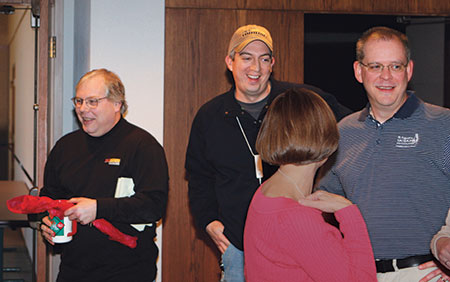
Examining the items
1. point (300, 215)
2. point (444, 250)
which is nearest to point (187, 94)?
point (444, 250)

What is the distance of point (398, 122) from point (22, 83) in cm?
433

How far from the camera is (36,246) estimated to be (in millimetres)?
4145

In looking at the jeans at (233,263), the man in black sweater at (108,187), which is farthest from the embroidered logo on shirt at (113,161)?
the jeans at (233,263)

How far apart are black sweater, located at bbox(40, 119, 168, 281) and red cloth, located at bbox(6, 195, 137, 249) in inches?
1.6

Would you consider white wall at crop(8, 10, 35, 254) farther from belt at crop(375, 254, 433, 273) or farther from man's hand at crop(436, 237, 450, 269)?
man's hand at crop(436, 237, 450, 269)

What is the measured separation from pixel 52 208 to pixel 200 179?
28.8 inches

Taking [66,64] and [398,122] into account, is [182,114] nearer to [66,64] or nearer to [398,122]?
[66,64]

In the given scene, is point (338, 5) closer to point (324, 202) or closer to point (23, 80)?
point (324, 202)

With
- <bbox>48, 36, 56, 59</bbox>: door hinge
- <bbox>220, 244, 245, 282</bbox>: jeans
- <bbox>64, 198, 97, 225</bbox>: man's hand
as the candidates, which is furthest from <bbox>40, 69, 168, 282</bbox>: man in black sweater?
<bbox>48, 36, 56, 59</bbox>: door hinge

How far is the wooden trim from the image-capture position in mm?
3988

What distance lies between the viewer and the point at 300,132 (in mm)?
1562

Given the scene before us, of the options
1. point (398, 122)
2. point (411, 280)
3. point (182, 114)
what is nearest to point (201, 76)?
point (182, 114)

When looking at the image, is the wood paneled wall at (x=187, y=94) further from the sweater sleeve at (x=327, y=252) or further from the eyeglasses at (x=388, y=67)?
the sweater sleeve at (x=327, y=252)

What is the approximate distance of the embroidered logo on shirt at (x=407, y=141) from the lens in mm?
2074
